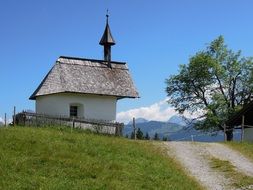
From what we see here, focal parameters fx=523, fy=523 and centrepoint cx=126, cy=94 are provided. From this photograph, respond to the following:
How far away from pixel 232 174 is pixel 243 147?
8230 mm

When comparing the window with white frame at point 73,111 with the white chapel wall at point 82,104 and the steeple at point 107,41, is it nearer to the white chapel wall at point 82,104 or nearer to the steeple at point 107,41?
the white chapel wall at point 82,104

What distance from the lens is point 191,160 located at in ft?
86.3

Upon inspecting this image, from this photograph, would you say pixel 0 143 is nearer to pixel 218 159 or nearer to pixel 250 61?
pixel 218 159

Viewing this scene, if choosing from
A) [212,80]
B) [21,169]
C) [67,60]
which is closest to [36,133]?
[21,169]

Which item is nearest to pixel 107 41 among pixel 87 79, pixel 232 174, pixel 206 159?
pixel 87 79

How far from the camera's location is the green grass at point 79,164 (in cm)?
1875

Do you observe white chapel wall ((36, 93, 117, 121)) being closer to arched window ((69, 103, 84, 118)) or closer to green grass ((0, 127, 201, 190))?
arched window ((69, 103, 84, 118))

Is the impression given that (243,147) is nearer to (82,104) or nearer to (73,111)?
(82,104)

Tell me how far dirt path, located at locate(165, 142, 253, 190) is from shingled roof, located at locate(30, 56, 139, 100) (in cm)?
892

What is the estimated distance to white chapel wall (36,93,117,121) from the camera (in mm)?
37188

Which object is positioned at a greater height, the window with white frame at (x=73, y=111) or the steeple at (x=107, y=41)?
the steeple at (x=107, y=41)

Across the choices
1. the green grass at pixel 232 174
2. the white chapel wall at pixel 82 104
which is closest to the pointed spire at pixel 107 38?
the white chapel wall at pixel 82 104

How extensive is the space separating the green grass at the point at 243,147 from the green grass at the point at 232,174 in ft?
9.67

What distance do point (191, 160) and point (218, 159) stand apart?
1544 millimetres
